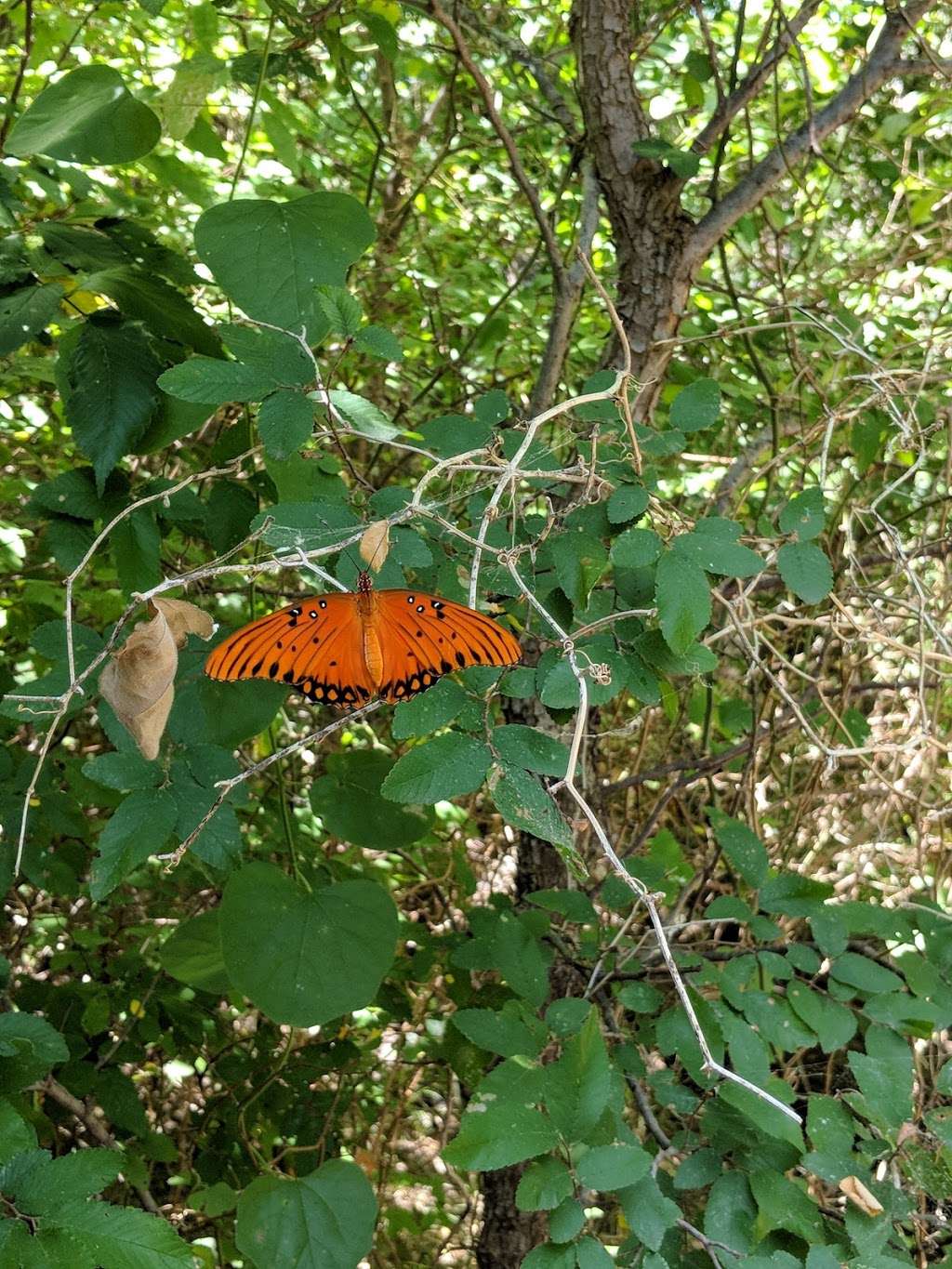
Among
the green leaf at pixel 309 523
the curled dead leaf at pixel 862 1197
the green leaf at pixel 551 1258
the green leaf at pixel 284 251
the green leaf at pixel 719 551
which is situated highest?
the green leaf at pixel 284 251

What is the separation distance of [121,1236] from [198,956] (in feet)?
1.82

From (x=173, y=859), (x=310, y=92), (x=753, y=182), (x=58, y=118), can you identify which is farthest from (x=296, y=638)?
(x=310, y=92)

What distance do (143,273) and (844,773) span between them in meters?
1.71

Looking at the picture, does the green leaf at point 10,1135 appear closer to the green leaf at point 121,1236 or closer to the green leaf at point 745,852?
the green leaf at point 121,1236

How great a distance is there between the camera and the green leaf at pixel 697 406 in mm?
1238

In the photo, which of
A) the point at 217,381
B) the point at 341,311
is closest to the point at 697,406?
the point at 341,311

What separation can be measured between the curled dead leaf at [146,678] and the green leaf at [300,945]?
0.35 m

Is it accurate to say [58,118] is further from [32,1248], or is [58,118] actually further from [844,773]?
[844,773]

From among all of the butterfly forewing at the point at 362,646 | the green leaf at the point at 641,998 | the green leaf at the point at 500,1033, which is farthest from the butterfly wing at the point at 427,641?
the green leaf at the point at 641,998

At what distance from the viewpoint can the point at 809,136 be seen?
5.58 ft

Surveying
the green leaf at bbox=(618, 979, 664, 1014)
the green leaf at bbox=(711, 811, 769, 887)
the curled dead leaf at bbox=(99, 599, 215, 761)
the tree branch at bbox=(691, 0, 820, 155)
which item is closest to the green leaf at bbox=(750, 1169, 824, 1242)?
the green leaf at bbox=(618, 979, 664, 1014)

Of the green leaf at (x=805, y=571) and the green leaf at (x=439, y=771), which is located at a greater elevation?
the green leaf at (x=805, y=571)

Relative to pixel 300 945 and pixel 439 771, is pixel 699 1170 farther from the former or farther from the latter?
pixel 439 771

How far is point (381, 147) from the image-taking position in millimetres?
1953
